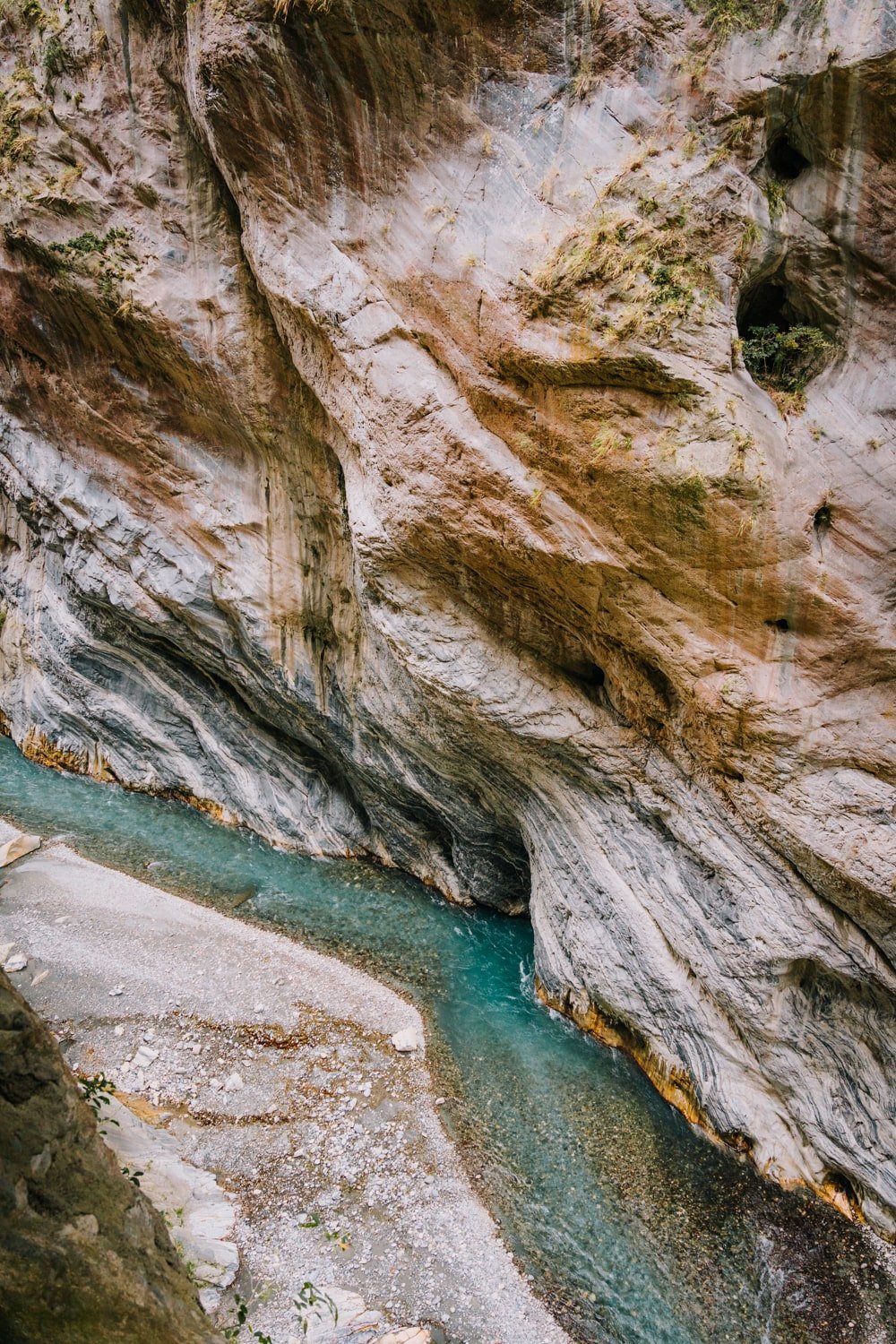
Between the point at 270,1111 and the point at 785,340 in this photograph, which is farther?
the point at 270,1111

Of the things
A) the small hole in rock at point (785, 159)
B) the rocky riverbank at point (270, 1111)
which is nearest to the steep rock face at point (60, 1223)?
the rocky riverbank at point (270, 1111)

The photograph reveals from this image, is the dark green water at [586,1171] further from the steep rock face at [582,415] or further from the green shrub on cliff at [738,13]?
the green shrub on cliff at [738,13]

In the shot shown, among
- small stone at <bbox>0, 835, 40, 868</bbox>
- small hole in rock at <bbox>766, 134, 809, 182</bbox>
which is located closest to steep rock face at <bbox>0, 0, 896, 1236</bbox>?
small hole in rock at <bbox>766, 134, 809, 182</bbox>

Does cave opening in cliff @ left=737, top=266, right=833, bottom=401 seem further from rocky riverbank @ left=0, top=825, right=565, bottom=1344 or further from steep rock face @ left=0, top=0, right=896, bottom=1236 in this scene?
rocky riverbank @ left=0, top=825, right=565, bottom=1344

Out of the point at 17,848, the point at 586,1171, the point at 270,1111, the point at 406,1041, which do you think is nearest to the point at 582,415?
the point at 406,1041

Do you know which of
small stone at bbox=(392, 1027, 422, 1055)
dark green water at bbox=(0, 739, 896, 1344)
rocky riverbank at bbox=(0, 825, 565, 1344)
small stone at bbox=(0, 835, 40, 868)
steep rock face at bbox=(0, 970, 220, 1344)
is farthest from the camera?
small stone at bbox=(0, 835, 40, 868)

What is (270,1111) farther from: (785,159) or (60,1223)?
(785,159)

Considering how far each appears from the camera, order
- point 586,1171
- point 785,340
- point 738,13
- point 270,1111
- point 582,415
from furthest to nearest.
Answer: point 270,1111 < point 586,1171 < point 582,415 < point 785,340 < point 738,13
